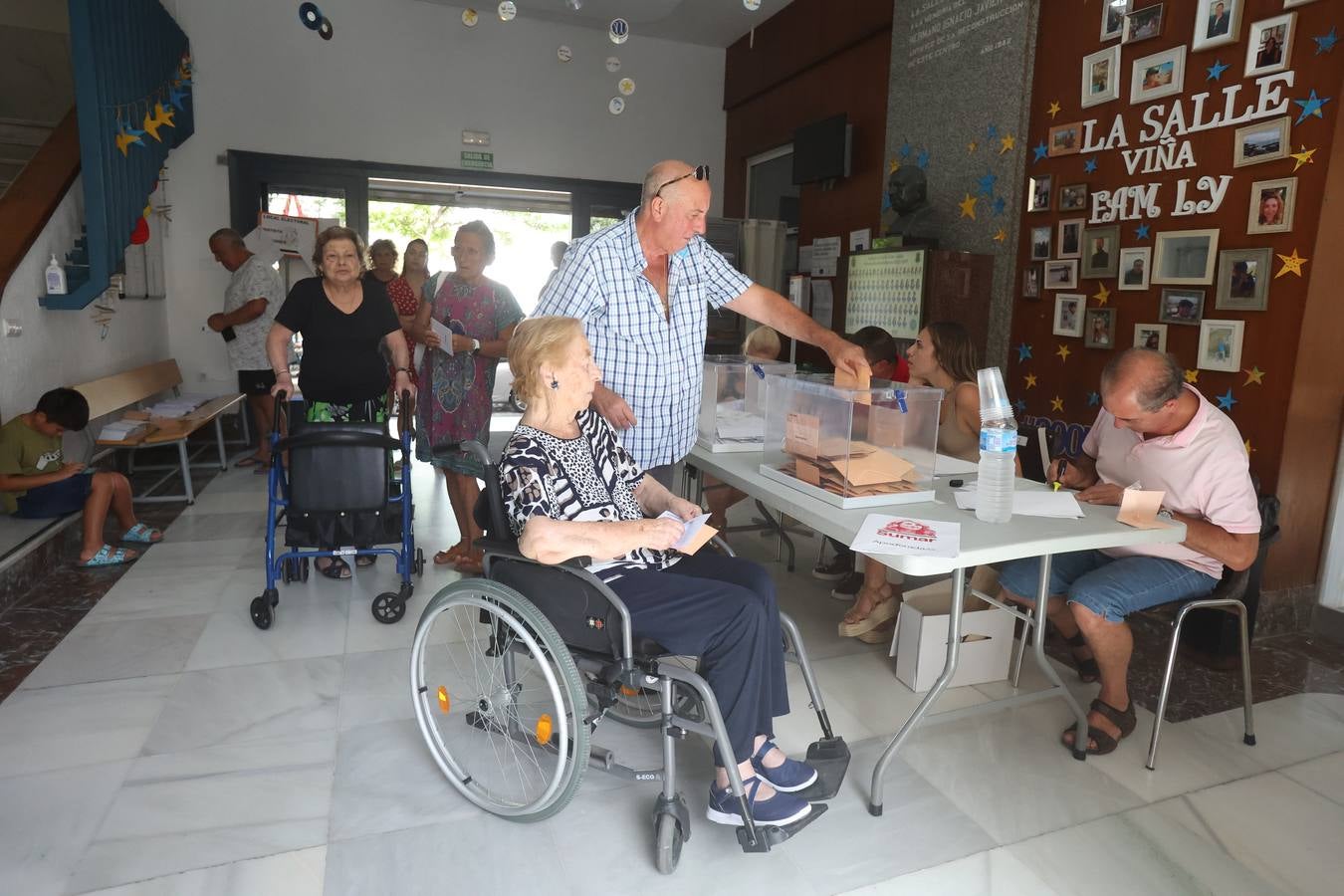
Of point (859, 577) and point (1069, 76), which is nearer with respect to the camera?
point (859, 577)

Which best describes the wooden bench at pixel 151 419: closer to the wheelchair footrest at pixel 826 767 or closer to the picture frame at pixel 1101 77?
the wheelchair footrest at pixel 826 767

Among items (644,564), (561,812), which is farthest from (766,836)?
(644,564)

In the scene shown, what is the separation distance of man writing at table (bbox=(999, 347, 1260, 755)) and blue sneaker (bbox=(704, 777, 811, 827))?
93cm

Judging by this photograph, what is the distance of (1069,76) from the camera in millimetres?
3863

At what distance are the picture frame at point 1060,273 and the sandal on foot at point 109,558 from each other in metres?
4.47

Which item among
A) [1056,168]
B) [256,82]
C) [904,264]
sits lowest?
[904,264]

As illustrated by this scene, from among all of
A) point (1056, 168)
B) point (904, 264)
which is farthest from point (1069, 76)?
point (904, 264)

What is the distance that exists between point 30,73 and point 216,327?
2.91m

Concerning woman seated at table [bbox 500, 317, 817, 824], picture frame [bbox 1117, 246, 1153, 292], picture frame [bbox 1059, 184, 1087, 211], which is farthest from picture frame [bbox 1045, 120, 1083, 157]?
woman seated at table [bbox 500, 317, 817, 824]

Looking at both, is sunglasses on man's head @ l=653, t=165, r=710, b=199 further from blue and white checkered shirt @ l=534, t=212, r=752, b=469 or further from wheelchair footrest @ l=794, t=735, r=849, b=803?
wheelchair footrest @ l=794, t=735, r=849, b=803

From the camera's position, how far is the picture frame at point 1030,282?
13.3 ft

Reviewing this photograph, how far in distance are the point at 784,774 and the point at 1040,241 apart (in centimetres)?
316

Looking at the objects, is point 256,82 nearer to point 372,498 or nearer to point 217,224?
point 217,224

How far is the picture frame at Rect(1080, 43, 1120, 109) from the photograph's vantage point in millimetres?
3588
